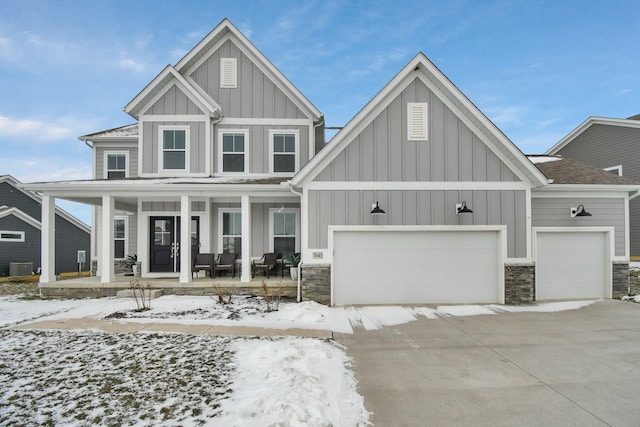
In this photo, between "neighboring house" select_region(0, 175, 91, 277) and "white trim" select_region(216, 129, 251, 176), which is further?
"neighboring house" select_region(0, 175, 91, 277)

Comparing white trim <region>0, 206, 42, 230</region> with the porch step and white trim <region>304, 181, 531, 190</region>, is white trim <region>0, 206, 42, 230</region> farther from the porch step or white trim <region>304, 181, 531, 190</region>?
white trim <region>304, 181, 531, 190</region>

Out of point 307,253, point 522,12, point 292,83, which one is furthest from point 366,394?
point 522,12

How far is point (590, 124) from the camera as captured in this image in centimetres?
1761

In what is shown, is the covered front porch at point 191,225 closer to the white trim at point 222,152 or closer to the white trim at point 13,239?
the white trim at point 222,152

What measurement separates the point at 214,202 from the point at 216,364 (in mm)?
7369

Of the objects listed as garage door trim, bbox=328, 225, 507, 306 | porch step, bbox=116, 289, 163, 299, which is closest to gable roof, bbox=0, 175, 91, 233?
porch step, bbox=116, 289, 163, 299

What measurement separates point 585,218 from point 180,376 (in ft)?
34.7

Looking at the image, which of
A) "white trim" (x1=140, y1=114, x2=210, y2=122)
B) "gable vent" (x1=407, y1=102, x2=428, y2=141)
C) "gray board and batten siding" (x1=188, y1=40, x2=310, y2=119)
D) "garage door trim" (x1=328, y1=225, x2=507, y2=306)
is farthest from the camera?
"gray board and batten siding" (x1=188, y1=40, x2=310, y2=119)

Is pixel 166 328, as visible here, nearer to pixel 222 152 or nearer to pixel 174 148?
pixel 222 152

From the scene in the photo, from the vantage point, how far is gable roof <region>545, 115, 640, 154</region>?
15.8 m

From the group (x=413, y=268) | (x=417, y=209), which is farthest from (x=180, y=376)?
(x=417, y=209)

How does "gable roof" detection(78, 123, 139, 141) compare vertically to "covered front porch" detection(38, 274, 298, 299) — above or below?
above

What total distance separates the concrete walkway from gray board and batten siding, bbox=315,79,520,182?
A: 3968 mm

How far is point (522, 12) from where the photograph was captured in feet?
40.8
